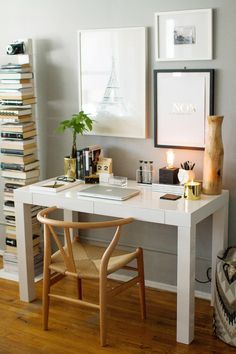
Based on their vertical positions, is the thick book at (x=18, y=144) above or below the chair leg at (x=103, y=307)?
above

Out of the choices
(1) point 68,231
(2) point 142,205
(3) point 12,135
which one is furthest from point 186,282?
(3) point 12,135

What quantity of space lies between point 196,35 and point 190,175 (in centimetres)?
81

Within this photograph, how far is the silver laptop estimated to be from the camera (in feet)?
10.2

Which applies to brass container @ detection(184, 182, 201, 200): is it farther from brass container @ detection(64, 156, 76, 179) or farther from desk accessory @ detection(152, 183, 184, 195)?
brass container @ detection(64, 156, 76, 179)

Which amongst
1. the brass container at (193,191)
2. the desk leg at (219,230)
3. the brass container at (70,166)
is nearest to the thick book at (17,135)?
the brass container at (70,166)

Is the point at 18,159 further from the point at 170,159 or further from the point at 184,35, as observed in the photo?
the point at 184,35

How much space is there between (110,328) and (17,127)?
1.47 meters

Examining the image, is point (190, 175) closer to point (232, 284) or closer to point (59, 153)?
point (232, 284)

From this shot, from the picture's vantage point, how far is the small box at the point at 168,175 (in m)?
3.31

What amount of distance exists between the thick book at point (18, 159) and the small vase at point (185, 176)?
1.11 metres

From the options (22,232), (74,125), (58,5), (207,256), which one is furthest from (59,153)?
(207,256)

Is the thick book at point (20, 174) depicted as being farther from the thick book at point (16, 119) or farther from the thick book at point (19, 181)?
the thick book at point (16, 119)

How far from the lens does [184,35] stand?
129 inches

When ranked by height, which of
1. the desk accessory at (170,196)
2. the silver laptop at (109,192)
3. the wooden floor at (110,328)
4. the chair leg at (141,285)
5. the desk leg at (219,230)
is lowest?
the wooden floor at (110,328)
